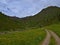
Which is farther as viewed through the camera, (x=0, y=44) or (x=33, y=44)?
(x=33, y=44)

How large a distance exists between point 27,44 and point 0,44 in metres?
4.72

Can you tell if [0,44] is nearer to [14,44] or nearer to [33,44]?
[14,44]

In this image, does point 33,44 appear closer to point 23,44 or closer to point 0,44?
point 23,44

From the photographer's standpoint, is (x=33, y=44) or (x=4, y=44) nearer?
(x=4, y=44)

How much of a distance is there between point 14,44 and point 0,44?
219 centimetres

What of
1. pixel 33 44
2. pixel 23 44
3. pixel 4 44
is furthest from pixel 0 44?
pixel 33 44

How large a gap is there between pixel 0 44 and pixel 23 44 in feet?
12.8

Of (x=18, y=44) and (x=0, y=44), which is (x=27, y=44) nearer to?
(x=18, y=44)

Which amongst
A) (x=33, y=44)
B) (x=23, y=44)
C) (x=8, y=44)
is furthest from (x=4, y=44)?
(x=33, y=44)

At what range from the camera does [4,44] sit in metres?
34.5

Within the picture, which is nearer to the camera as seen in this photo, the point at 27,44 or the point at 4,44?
the point at 4,44

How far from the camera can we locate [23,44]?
36.7m

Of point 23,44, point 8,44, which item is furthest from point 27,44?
point 8,44

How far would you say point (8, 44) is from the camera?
34.8 m
